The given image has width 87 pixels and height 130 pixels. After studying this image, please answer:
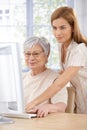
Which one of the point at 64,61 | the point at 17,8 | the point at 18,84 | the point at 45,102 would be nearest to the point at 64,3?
the point at 17,8

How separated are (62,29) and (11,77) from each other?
3.15 ft

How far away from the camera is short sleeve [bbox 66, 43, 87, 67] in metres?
2.17

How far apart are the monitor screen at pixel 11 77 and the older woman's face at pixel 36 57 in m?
0.81

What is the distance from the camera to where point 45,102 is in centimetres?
197

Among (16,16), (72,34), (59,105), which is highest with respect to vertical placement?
(16,16)

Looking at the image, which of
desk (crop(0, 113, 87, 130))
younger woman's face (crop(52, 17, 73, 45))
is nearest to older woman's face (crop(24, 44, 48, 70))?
younger woman's face (crop(52, 17, 73, 45))

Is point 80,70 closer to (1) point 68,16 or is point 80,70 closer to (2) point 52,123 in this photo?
(1) point 68,16

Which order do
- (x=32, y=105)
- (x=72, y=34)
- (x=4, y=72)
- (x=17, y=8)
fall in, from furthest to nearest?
(x=17, y=8) → (x=72, y=34) → (x=32, y=105) → (x=4, y=72)

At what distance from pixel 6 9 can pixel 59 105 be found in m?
3.10

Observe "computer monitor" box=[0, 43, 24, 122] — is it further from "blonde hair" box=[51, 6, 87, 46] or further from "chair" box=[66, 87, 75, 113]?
"blonde hair" box=[51, 6, 87, 46]

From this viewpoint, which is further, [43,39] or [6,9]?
[6,9]

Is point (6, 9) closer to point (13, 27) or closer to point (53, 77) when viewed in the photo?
point (13, 27)

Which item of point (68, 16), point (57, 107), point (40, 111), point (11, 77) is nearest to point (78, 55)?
point (68, 16)

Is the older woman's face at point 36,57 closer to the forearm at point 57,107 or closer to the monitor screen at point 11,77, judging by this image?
the forearm at point 57,107
